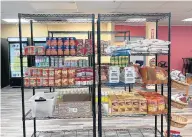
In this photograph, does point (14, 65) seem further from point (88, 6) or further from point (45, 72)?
point (45, 72)

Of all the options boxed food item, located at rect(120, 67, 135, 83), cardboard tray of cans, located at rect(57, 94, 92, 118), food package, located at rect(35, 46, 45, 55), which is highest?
food package, located at rect(35, 46, 45, 55)

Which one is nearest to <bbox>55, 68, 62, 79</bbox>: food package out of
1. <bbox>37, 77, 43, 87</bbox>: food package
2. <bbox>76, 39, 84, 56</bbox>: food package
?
<bbox>37, 77, 43, 87</bbox>: food package

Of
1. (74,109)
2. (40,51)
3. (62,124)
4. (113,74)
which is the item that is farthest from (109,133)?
(40,51)

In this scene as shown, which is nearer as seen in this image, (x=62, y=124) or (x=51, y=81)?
(x=51, y=81)

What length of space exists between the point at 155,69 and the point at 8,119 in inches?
134

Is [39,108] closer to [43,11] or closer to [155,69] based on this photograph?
[155,69]

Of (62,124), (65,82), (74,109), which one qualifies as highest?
(65,82)

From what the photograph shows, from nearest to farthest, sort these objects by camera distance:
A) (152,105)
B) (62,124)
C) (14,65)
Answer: (152,105)
(62,124)
(14,65)

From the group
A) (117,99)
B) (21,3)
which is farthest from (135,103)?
(21,3)

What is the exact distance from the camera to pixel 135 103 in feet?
10.2

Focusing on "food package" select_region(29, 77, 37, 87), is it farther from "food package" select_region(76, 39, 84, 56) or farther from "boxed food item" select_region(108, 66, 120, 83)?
"boxed food item" select_region(108, 66, 120, 83)

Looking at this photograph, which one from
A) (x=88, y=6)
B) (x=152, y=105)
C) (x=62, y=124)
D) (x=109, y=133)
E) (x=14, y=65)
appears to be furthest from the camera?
(x=14, y=65)

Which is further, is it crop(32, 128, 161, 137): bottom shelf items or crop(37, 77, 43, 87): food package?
crop(32, 128, 161, 137): bottom shelf items

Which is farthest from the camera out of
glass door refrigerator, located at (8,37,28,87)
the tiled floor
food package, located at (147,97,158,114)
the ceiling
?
glass door refrigerator, located at (8,37,28,87)
